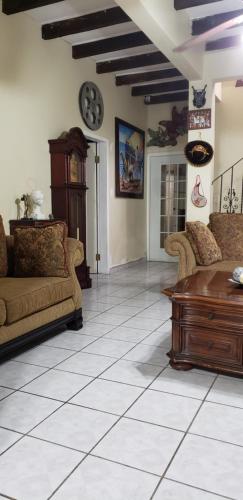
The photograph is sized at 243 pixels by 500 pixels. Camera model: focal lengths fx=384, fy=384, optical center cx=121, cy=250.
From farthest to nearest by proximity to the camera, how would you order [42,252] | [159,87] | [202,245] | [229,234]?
[159,87] → [229,234] → [202,245] → [42,252]

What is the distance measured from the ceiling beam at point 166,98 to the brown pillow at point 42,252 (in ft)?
13.6

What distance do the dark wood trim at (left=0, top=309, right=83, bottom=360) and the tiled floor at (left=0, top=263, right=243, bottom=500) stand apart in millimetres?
93

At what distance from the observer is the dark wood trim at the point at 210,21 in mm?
3730

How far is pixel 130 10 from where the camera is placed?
2.89m

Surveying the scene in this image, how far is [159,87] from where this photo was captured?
5.87 m

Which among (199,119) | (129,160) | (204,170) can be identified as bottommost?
(204,170)

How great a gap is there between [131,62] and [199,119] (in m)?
1.20

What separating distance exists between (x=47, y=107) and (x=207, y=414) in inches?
139

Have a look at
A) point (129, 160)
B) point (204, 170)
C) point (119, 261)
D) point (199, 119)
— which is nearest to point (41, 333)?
point (204, 170)

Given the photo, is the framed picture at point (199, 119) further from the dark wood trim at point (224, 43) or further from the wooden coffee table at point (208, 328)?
the wooden coffee table at point (208, 328)

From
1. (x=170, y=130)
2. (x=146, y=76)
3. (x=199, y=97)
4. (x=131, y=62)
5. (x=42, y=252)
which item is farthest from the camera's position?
(x=170, y=130)

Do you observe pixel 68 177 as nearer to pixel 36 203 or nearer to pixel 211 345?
pixel 36 203

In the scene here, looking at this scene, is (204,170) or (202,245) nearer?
(202,245)

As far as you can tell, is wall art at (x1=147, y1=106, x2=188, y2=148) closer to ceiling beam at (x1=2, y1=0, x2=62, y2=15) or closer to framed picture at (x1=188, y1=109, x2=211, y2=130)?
framed picture at (x1=188, y1=109, x2=211, y2=130)
